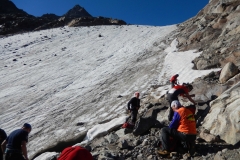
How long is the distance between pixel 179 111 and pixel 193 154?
1.03m

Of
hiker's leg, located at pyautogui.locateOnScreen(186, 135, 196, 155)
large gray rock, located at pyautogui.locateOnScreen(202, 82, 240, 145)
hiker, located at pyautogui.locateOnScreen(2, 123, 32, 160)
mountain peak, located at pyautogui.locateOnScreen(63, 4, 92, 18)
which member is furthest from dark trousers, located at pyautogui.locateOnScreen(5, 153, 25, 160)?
mountain peak, located at pyautogui.locateOnScreen(63, 4, 92, 18)

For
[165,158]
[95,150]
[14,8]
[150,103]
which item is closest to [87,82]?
[150,103]

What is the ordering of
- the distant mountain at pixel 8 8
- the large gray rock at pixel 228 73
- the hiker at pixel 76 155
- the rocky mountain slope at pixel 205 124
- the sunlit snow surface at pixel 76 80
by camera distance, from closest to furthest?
1. the hiker at pixel 76 155
2. the rocky mountain slope at pixel 205 124
3. the large gray rock at pixel 228 73
4. the sunlit snow surface at pixel 76 80
5. the distant mountain at pixel 8 8

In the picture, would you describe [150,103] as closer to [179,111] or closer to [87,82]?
[179,111]

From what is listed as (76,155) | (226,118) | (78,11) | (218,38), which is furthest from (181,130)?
(78,11)

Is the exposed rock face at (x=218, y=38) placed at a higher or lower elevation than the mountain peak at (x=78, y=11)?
lower

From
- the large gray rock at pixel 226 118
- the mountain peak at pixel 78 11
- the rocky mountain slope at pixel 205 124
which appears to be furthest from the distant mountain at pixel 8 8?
the large gray rock at pixel 226 118

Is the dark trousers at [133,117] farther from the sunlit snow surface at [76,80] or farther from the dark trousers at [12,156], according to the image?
the dark trousers at [12,156]

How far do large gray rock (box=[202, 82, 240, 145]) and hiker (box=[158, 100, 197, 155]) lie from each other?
2.68 ft

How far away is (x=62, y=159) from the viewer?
323 centimetres

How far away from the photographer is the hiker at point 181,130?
648 cm

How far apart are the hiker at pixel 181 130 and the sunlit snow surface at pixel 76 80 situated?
3.30 metres

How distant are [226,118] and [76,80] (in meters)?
13.1

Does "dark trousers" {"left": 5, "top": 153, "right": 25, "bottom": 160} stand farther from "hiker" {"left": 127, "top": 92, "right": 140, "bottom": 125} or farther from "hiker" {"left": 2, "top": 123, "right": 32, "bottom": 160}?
"hiker" {"left": 127, "top": 92, "right": 140, "bottom": 125}
